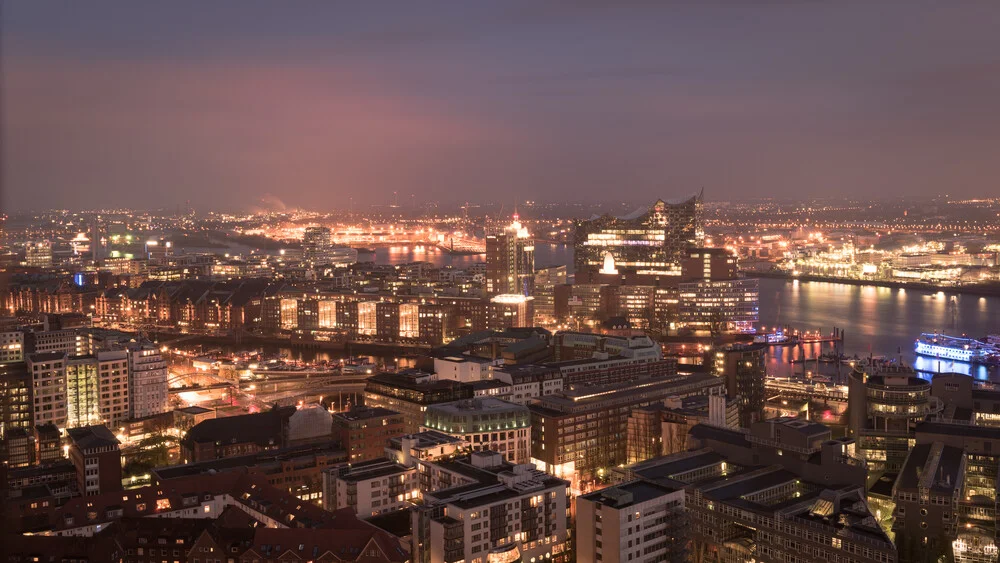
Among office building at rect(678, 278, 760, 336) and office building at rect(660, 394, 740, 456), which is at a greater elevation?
office building at rect(678, 278, 760, 336)

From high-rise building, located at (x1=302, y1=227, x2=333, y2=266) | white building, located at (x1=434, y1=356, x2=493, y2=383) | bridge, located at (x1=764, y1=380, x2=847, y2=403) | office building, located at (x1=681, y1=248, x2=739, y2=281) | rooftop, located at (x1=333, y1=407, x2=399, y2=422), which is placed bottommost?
bridge, located at (x1=764, y1=380, x2=847, y2=403)

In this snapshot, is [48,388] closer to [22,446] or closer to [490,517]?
[22,446]

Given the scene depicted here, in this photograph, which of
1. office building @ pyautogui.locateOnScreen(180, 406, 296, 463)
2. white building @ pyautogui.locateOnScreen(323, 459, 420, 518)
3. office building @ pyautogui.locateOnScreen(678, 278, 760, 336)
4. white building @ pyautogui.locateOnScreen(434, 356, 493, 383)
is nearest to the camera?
white building @ pyautogui.locateOnScreen(323, 459, 420, 518)

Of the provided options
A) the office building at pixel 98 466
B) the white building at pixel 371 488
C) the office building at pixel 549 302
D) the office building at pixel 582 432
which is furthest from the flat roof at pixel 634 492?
the office building at pixel 549 302

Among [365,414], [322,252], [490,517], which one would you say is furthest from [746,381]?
[322,252]

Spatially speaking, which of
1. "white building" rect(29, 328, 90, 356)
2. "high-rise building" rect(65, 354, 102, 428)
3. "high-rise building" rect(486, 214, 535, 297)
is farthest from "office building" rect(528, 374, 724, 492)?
"high-rise building" rect(486, 214, 535, 297)

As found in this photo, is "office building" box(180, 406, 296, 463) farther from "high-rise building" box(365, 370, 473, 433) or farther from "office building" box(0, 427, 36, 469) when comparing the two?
"office building" box(0, 427, 36, 469)

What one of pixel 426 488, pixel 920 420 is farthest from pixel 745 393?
pixel 426 488
